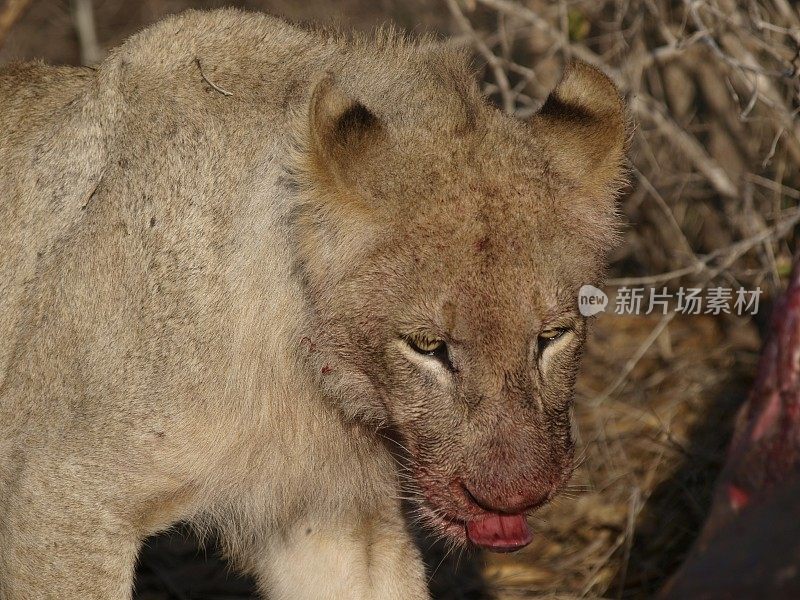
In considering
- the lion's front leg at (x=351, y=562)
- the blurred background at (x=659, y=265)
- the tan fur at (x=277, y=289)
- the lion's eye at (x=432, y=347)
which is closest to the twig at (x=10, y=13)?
the blurred background at (x=659, y=265)

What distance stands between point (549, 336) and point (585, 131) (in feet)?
2.08

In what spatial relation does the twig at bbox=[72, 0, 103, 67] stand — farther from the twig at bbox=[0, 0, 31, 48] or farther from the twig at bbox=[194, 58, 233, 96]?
the twig at bbox=[194, 58, 233, 96]

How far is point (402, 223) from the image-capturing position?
329 centimetres

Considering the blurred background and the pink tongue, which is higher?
the pink tongue

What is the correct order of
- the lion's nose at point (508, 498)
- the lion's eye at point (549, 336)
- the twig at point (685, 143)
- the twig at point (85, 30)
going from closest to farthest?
the lion's nose at point (508, 498) → the lion's eye at point (549, 336) → the twig at point (685, 143) → the twig at point (85, 30)

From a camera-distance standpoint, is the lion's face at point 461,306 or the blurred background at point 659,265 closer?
the lion's face at point 461,306

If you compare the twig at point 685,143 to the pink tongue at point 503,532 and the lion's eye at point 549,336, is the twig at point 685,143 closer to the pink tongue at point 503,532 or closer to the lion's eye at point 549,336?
the lion's eye at point 549,336

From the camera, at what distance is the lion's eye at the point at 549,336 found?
3293 millimetres

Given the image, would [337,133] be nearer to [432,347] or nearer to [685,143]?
[432,347]

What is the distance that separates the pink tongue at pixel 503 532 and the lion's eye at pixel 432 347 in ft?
1.41

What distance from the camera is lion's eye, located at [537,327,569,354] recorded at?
3.29m

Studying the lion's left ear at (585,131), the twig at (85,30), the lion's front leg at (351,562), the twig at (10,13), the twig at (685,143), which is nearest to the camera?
the lion's left ear at (585,131)

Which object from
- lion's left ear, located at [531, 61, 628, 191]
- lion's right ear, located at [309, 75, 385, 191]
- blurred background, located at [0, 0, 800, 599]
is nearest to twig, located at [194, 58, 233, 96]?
lion's right ear, located at [309, 75, 385, 191]

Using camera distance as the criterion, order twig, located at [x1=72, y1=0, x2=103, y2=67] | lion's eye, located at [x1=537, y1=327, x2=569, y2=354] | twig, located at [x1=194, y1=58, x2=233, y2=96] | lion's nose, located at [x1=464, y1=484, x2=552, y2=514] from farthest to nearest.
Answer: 1. twig, located at [x1=72, y1=0, x2=103, y2=67]
2. twig, located at [x1=194, y1=58, x2=233, y2=96]
3. lion's eye, located at [x1=537, y1=327, x2=569, y2=354]
4. lion's nose, located at [x1=464, y1=484, x2=552, y2=514]
